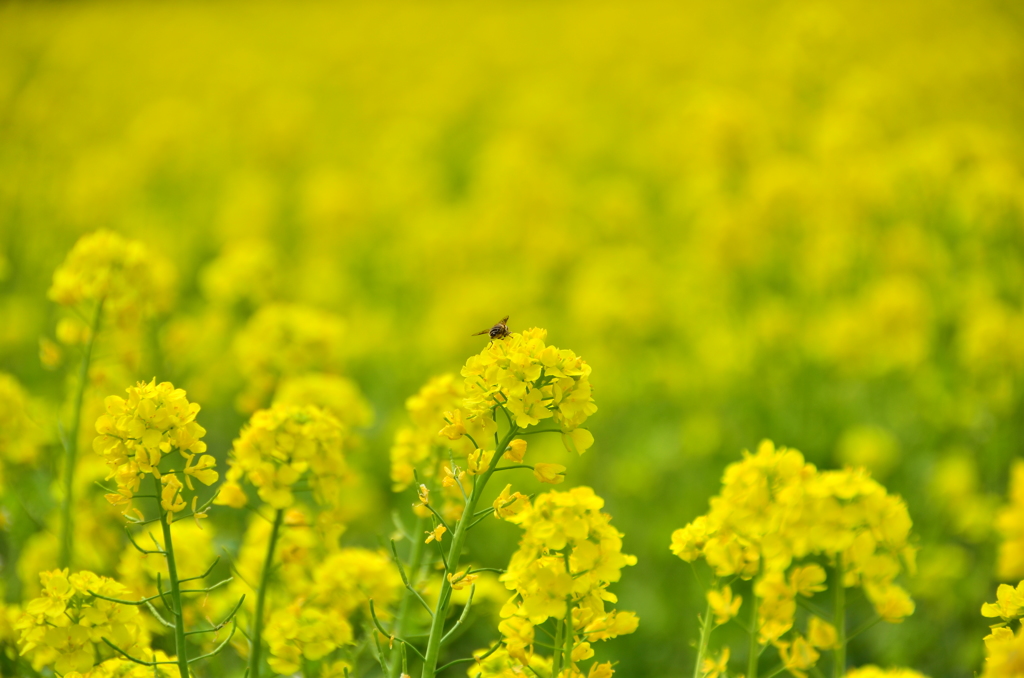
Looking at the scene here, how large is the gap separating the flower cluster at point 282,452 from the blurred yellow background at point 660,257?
1347 mm

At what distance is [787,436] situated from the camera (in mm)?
4344

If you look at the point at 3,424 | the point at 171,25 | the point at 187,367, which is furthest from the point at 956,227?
the point at 171,25

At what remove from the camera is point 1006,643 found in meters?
1.51

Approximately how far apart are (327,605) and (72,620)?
605 millimetres

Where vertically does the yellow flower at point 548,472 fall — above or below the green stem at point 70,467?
below

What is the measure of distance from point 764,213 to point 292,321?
113 inches

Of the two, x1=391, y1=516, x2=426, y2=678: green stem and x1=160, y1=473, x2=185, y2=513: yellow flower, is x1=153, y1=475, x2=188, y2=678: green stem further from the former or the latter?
x1=391, y1=516, x2=426, y2=678: green stem

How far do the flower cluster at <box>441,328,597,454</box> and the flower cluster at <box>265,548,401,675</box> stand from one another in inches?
25.6

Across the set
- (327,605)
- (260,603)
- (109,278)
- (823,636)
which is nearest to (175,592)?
(260,603)

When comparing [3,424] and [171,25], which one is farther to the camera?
[171,25]

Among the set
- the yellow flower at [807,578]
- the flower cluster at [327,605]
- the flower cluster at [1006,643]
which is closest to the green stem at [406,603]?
the flower cluster at [327,605]

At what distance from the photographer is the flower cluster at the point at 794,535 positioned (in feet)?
5.69

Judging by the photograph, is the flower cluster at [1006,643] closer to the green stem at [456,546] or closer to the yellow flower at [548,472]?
the yellow flower at [548,472]

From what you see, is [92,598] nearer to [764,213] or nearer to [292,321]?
[292,321]
